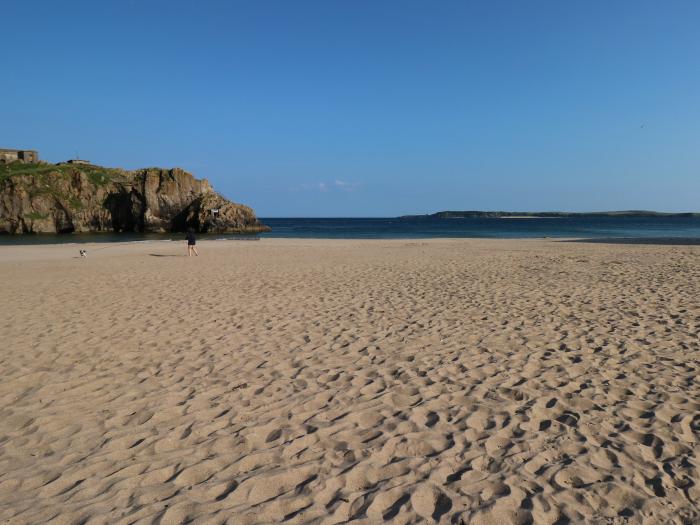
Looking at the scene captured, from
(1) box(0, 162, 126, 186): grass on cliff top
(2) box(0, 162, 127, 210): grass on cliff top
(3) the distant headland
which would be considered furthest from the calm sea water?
(1) box(0, 162, 126, 186): grass on cliff top

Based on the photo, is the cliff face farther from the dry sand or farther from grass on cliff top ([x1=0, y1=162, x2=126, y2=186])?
the dry sand

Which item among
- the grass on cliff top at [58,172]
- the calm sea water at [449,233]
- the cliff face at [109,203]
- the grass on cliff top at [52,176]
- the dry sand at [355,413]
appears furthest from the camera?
the grass on cliff top at [58,172]

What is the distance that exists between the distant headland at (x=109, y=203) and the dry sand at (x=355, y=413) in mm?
55634

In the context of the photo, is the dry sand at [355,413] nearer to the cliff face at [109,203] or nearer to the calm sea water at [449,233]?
the calm sea water at [449,233]

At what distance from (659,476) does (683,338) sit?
4.37 meters

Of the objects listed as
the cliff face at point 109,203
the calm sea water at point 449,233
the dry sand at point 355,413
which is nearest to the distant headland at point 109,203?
the cliff face at point 109,203

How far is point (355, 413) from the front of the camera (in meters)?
4.38

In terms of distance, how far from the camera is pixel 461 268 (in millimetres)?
16016

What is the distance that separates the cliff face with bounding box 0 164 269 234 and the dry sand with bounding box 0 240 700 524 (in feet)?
180

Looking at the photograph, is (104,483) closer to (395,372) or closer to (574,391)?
(395,372)

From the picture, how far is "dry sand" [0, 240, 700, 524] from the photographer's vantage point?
3.07m

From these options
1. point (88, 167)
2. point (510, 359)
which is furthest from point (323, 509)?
point (88, 167)

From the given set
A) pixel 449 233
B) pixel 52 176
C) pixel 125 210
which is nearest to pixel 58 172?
pixel 52 176

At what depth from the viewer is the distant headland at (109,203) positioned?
180 feet
